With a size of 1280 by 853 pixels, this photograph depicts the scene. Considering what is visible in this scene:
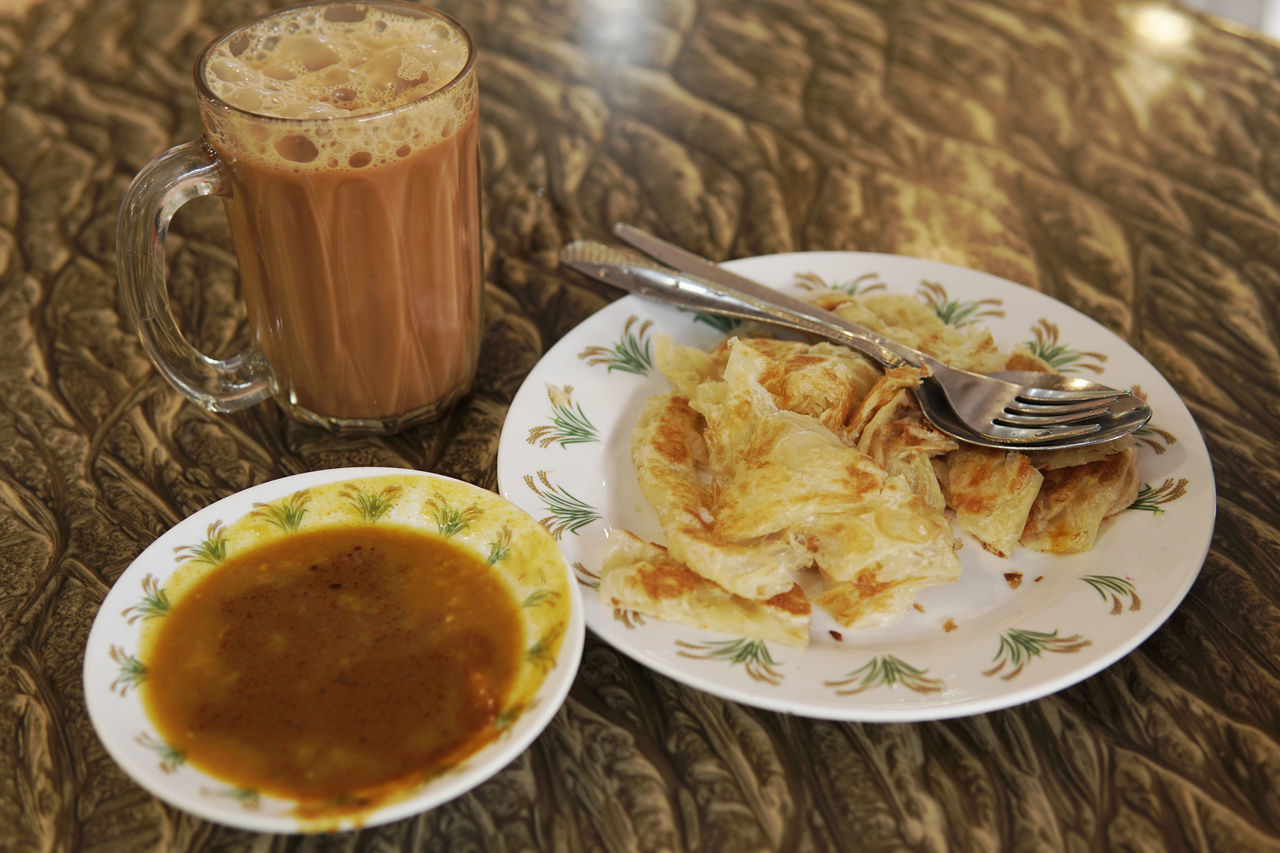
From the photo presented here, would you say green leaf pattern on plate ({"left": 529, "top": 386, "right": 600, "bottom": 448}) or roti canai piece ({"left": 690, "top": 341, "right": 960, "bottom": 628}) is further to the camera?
green leaf pattern on plate ({"left": 529, "top": 386, "right": 600, "bottom": 448})

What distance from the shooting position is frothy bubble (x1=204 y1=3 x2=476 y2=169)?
1.68 m

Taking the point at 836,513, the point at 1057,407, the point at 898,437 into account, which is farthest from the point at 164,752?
the point at 1057,407

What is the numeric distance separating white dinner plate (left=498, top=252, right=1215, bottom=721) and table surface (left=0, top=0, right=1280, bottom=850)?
9 cm

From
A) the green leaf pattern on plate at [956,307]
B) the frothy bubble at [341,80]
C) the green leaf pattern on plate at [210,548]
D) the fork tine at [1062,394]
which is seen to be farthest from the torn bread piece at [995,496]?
the green leaf pattern on plate at [210,548]

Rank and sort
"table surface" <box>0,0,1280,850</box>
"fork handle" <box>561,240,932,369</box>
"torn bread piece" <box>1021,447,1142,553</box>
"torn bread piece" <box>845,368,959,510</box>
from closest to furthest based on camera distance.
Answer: "table surface" <box>0,0,1280,850</box>
"torn bread piece" <box>1021,447,1142,553</box>
"torn bread piece" <box>845,368,959,510</box>
"fork handle" <box>561,240,932,369</box>

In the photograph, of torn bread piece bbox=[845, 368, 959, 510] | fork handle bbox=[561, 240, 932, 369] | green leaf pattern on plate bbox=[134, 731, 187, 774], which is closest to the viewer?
green leaf pattern on plate bbox=[134, 731, 187, 774]

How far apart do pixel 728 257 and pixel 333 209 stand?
44.1 inches

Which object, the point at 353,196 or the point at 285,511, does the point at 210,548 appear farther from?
the point at 353,196

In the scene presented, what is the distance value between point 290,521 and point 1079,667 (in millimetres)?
1183

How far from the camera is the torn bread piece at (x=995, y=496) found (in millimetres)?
1770

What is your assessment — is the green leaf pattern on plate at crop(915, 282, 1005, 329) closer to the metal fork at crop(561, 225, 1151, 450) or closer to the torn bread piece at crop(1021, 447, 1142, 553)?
the metal fork at crop(561, 225, 1151, 450)

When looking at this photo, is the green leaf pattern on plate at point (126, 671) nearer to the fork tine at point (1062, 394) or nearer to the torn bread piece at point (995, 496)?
the torn bread piece at point (995, 496)

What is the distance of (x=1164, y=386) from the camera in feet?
6.66

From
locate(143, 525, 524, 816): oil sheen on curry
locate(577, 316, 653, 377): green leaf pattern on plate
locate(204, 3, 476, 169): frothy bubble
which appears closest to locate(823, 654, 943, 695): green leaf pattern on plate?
locate(143, 525, 524, 816): oil sheen on curry
